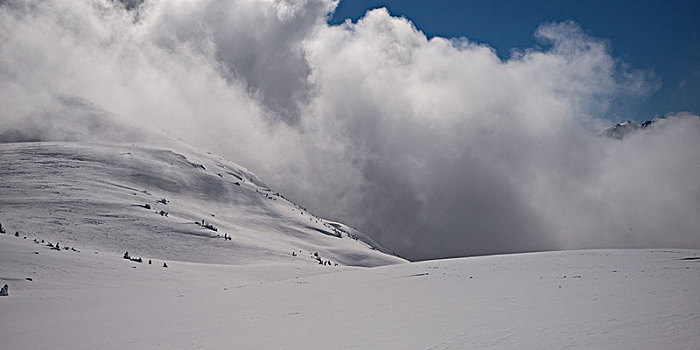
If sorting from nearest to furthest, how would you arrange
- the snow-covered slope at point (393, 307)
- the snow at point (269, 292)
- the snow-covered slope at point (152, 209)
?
the snow-covered slope at point (393, 307), the snow at point (269, 292), the snow-covered slope at point (152, 209)

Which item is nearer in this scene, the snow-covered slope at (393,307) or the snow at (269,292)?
the snow-covered slope at (393,307)

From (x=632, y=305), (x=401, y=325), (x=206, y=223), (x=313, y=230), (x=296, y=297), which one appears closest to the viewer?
(x=632, y=305)

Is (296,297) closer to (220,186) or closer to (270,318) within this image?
(270,318)

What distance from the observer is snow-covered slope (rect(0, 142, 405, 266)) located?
21.0 m

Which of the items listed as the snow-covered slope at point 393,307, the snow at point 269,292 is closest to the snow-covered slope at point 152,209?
the snow at point 269,292

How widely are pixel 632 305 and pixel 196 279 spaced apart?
14.2 m

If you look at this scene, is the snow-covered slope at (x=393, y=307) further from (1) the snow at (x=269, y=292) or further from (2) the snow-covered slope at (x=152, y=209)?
(2) the snow-covered slope at (x=152, y=209)

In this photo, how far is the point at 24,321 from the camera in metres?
9.55

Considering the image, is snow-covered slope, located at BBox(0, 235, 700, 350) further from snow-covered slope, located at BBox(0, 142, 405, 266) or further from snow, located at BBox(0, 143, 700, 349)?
snow-covered slope, located at BBox(0, 142, 405, 266)

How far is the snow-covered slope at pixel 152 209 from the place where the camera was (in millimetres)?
21047

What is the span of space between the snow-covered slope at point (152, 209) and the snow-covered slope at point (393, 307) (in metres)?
5.78

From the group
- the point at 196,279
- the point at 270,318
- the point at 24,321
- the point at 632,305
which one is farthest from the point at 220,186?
the point at 632,305

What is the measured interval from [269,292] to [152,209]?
636 inches

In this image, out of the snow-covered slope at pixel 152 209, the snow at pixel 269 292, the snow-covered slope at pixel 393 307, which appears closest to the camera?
the snow-covered slope at pixel 393 307
